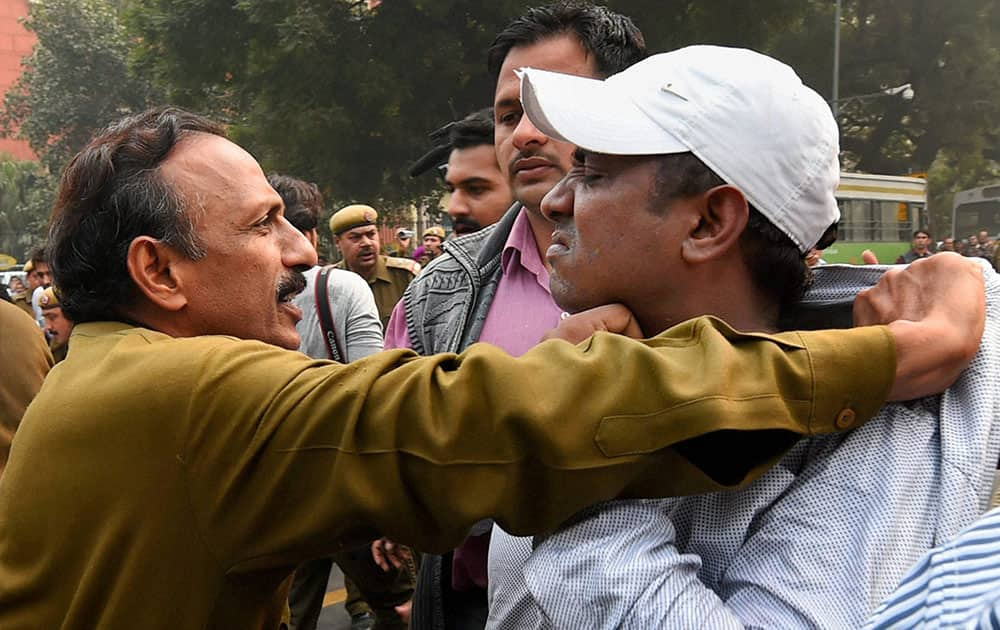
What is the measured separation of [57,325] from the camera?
280 inches

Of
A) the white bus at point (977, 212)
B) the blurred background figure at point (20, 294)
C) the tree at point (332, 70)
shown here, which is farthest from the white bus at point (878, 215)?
the blurred background figure at point (20, 294)

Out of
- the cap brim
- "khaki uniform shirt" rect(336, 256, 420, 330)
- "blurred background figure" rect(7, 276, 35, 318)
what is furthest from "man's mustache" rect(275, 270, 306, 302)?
"blurred background figure" rect(7, 276, 35, 318)

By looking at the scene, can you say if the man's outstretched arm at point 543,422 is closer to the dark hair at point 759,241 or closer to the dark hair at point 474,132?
the dark hair at point 759,241

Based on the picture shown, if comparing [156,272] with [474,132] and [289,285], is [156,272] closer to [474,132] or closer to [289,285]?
[289,285]

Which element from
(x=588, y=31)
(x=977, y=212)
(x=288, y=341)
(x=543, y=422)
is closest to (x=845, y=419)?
(x=543, y=422)

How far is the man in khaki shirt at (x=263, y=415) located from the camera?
115 centimetres

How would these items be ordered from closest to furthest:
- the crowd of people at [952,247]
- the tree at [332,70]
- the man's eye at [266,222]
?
the man's eye at [266,222] < the crowd of people at [952,247] < the tree at [332,70]

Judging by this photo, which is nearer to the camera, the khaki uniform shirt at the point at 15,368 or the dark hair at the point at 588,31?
the dark hair at the point at 588,31

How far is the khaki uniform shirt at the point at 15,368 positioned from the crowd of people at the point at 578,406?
7.97ft

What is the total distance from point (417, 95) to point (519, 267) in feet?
51.2

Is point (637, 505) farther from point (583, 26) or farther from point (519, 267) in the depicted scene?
point (583, 26)

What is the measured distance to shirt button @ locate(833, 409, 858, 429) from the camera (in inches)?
46.3

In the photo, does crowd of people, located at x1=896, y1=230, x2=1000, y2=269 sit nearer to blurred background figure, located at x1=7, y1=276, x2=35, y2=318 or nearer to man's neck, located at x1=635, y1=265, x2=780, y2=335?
blurred background figure, located at x1=7, y1=276, x2=35, y2=318

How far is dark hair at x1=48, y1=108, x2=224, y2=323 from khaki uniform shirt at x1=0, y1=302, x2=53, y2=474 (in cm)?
241
